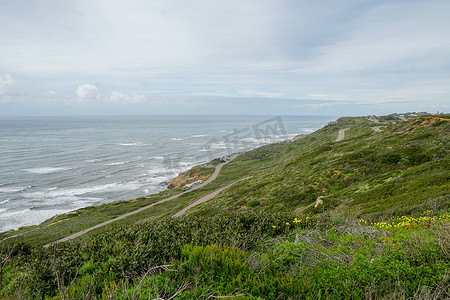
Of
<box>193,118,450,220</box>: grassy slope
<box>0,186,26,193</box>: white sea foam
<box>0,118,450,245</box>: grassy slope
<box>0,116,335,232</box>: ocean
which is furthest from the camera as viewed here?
<box>0,186,26,193</box>: white sea foam

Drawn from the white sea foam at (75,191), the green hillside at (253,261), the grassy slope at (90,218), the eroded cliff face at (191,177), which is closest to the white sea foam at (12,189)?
the white sea foam at (75,191)

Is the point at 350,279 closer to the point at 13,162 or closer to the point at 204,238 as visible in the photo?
the point at 204,238

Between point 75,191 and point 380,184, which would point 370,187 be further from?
point 75,191

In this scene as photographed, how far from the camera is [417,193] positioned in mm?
13977

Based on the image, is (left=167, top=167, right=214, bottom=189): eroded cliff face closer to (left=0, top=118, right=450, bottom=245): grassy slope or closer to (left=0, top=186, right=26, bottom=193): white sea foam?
(left=0, top=118, right=450, bottom=245): grassy slope

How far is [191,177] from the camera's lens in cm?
7506

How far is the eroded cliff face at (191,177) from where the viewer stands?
235ft

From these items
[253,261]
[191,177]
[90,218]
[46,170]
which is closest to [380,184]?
[253,261]

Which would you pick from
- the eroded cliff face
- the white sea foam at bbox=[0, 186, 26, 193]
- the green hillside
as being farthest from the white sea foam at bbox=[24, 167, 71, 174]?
the green hillside

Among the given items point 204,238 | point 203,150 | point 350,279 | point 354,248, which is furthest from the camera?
point 203,150

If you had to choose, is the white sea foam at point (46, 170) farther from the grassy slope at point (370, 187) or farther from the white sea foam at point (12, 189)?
the grassy slope at point (370, 187)

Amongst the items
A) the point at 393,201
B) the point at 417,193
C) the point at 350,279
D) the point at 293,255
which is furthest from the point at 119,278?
the point at 417,193

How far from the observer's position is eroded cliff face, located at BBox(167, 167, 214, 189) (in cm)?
7169

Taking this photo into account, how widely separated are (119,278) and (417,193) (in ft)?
55.8
